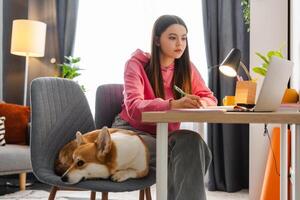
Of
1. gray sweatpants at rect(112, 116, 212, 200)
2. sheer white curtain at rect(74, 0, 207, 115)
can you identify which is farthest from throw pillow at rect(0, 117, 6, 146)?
gray sweatpants at rect(112, 116, 212, 200)

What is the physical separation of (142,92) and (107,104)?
1.10 ft

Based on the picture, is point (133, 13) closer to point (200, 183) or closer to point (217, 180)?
point (217, 180)

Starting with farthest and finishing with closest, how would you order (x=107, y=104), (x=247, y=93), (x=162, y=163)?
(x=107, y=104), (x=247, y=93), (x=162, y=163)

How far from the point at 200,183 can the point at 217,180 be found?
7.19 ft

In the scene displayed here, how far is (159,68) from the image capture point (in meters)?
1.76

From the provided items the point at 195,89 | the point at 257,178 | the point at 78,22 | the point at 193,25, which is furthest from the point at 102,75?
the point at 195,89

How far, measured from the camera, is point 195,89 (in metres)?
1.85

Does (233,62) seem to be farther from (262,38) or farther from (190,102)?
(262,38)

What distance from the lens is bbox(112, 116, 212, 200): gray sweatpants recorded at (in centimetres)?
130

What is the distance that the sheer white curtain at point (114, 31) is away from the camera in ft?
12.1

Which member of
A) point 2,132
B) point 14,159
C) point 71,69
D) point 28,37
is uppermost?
point 28,37

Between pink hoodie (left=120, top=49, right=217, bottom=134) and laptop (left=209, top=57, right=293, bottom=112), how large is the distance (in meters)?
0.36

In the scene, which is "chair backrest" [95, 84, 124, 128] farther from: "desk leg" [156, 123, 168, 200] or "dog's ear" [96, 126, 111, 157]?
"desk leg" [156, 123, 168, 200]

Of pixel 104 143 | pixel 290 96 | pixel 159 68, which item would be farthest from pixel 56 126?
pixel 290 96
